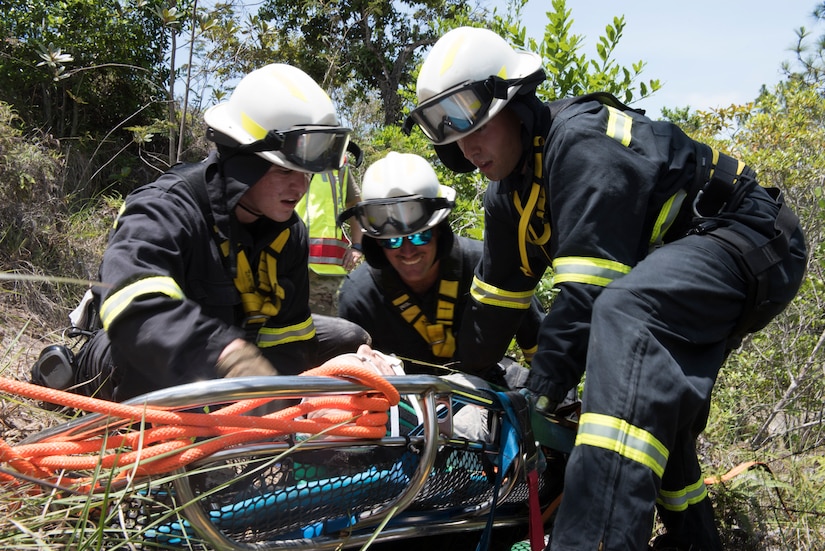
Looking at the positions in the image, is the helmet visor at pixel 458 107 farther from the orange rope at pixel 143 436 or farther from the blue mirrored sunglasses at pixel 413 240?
the orange rope at pixel 143 436

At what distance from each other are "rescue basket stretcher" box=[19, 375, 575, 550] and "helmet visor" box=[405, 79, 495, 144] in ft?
3.64

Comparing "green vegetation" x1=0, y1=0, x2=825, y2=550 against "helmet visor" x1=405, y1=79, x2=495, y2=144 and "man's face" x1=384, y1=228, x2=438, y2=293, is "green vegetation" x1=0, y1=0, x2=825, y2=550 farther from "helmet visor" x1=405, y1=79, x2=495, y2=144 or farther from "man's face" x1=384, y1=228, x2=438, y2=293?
"helmet visor" x1=405, y1=79, x2=495, y2=144

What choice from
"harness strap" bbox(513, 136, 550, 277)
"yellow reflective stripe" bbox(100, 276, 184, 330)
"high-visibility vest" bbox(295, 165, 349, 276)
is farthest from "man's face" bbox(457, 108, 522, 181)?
"high-visibility vest" bbox(295, 165, 349, 276)

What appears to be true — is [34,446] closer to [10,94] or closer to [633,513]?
[633,513]

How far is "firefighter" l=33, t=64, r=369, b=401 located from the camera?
6.95 feet

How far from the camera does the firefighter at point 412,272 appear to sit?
3.55 m

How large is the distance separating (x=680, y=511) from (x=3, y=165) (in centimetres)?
573

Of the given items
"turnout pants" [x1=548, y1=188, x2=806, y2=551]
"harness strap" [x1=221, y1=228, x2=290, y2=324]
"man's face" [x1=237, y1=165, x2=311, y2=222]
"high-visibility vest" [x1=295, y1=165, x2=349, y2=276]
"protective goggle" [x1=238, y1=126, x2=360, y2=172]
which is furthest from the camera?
"high-visibility vest" [x1=295, y1=165, x2=349, y2=276]

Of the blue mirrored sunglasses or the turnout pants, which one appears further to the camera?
the blue mirrored sunglasses

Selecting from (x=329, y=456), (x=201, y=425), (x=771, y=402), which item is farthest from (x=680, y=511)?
(x=771, y=402)

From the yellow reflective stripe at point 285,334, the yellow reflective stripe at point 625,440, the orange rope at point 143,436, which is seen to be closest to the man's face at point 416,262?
the yellow reflective stripe at point 285,334

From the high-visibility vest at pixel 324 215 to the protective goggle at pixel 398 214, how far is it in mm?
1423

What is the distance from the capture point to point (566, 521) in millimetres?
1947

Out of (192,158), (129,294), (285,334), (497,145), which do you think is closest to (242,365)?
(129,294)
